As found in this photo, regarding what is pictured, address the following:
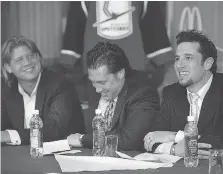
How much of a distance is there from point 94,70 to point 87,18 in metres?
0.39

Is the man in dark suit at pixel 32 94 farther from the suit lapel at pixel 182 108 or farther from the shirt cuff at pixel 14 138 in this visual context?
the suit lapel at pixel 182 108

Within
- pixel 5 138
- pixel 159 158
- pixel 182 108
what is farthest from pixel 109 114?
pixel 159 158

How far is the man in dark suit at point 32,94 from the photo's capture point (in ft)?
10.3

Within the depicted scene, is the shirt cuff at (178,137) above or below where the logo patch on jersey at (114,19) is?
below

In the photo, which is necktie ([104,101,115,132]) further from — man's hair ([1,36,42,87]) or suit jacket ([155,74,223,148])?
man's hair ([1,36,42,87])

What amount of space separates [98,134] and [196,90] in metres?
0.66

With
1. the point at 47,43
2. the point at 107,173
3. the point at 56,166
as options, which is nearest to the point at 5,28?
the point at 47,43

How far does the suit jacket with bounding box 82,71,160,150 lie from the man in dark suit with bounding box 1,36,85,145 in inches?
5.6

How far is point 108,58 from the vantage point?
301cm

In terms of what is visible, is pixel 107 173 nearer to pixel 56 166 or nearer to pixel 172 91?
pixel 56 166

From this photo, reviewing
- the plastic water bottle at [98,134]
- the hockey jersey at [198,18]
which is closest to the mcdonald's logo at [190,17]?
the hockey jersey at [198,18]

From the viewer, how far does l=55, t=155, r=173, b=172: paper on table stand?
85.3 inches

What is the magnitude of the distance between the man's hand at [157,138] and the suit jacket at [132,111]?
0.23ft

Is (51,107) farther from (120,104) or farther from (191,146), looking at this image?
(191,146)
